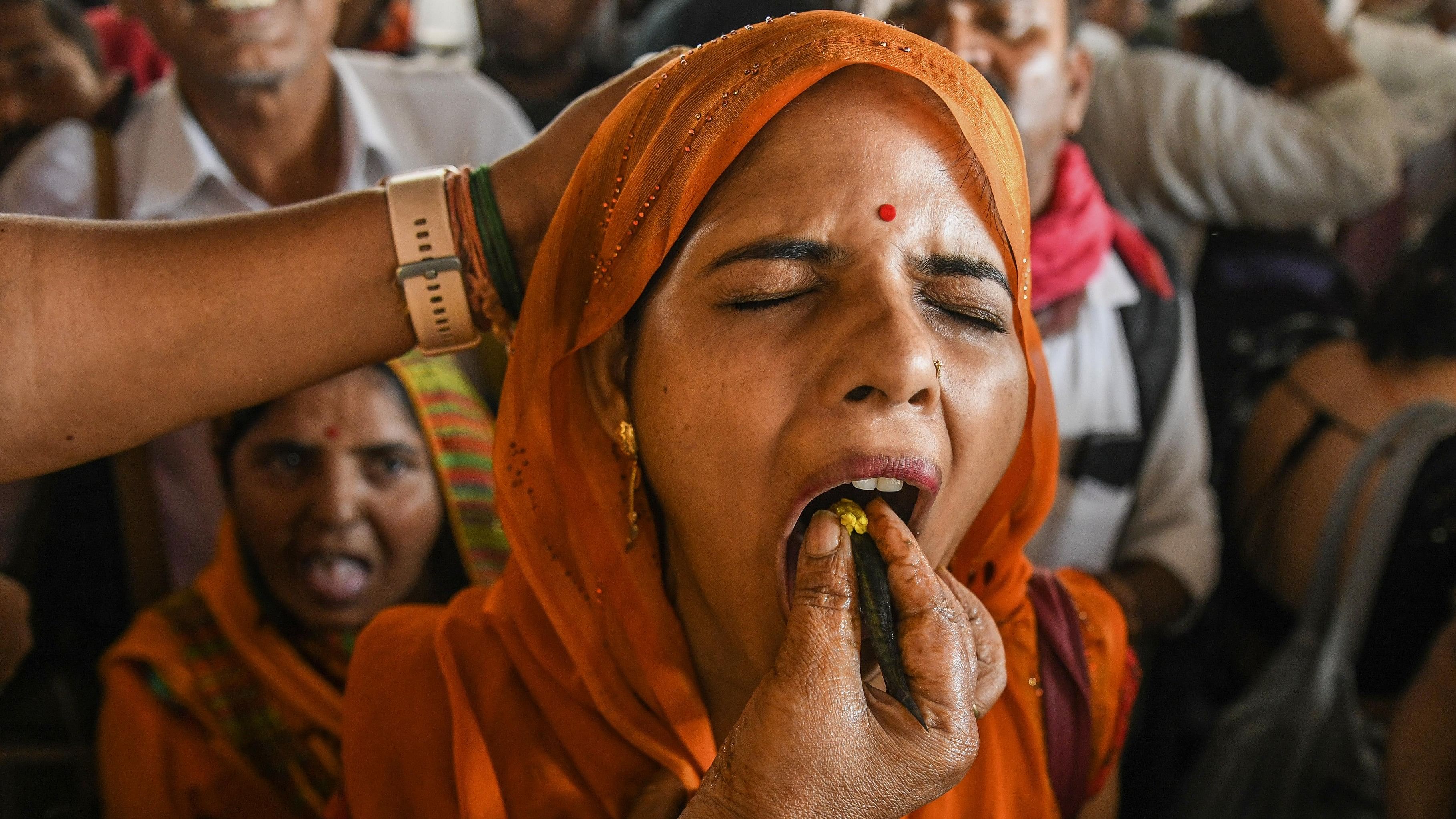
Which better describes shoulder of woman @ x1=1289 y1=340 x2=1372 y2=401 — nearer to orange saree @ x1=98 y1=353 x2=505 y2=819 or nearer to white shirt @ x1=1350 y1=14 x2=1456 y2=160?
white shirt @ x1=1350 y1=14 x2=1456 y2=160

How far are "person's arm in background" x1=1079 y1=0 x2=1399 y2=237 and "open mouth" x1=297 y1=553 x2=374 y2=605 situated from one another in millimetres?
2620

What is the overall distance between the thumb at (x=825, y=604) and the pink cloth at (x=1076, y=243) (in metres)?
1.70

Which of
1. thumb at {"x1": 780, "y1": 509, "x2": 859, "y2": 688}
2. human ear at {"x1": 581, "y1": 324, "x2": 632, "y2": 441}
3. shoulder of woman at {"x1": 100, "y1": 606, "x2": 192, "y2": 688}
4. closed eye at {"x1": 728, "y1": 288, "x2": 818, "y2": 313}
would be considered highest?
closed eye at {"x1": 728, "y1": 288, "x2": 818, "y2": 313}

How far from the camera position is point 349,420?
7.32 ft

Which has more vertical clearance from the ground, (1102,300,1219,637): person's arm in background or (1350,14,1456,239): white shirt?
(1350,14,1456,239): white shirt

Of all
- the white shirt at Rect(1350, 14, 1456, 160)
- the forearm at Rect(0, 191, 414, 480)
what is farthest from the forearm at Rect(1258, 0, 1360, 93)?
the forearm at Rect(0, 191, 414, 480)

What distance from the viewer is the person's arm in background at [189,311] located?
4.26 feet

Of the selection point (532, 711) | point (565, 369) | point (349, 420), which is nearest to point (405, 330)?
point (565, 369)

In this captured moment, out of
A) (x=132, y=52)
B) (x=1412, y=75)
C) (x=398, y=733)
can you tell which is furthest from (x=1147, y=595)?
(x=132, y=52)

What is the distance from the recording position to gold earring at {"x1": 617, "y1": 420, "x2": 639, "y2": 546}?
1360 millimetres

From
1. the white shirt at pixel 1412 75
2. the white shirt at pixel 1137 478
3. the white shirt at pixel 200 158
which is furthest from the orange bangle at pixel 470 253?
the white shirt at pixel 1412 75

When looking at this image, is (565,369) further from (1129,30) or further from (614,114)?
(1129,30)

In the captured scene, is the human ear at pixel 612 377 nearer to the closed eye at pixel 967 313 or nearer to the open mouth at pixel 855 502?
the open mouth at pixel 855 502

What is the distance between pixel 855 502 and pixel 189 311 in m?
0.89
